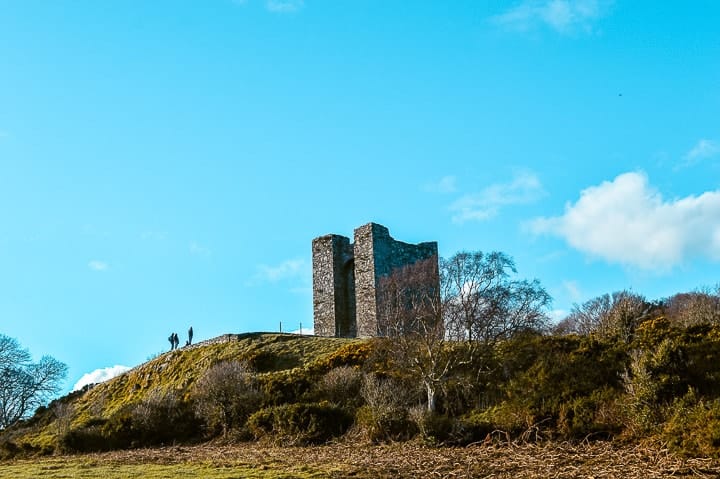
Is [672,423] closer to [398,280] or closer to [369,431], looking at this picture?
[369,431]

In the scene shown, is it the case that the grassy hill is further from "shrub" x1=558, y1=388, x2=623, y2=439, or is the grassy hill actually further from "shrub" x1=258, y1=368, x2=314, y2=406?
"shrub" x1=558, y1=388, x2=623, y2=439

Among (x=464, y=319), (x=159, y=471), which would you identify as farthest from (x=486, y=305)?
(x=159, y=471)

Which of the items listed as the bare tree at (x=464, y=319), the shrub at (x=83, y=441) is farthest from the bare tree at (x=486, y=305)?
the shrub at (x=83, y=441)

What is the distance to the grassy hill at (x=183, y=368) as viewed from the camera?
1150 inches

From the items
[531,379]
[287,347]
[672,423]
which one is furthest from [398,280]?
[672,423]

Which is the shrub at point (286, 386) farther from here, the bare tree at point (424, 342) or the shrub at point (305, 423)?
the bare tree at point (424, 342)

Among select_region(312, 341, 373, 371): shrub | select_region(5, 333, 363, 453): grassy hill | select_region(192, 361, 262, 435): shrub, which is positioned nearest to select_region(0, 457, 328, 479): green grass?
select_region(192, 361, 262, 435): shrub

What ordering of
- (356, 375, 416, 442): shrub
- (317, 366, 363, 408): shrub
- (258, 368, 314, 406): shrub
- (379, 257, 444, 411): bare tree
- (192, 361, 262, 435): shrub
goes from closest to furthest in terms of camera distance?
(356, 375, 416, 442): shrub, (379, 257, 444, 411): bare tree, (192, 361, 262, 435): shrub, (317, 366, 363, 408): shrub, (258, 368, 314, 406): shrub

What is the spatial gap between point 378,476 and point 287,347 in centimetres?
2141

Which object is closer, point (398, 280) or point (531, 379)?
point (531, 379)

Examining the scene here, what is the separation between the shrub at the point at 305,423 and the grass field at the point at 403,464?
1242mm

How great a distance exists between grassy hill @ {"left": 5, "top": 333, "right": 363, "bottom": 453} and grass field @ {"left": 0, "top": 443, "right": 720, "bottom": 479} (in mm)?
10513

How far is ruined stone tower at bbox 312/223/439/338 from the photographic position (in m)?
37.0

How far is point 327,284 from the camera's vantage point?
39.4 metres
